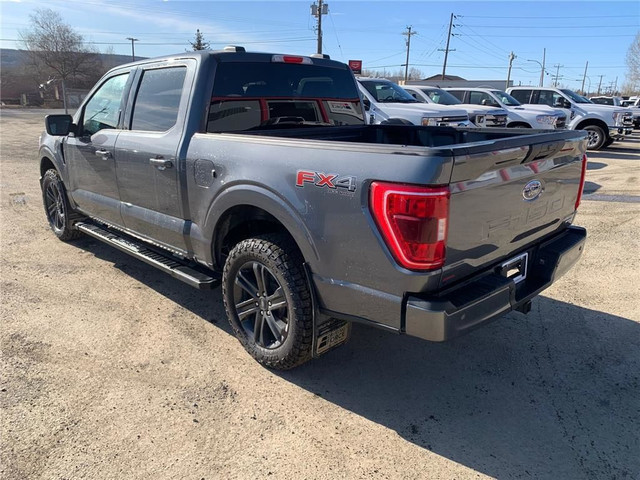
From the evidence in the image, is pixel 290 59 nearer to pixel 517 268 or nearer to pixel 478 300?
pixel 517 268

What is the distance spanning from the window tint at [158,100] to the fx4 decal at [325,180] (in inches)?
58.2

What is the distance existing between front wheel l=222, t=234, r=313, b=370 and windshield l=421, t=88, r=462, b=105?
1169 cm

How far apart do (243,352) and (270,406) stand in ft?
2.24

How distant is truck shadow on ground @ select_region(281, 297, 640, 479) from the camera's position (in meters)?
2.47

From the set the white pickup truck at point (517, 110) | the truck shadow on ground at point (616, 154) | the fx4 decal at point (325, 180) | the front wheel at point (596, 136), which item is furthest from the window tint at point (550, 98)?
the fx4 decal at point (325, 180)

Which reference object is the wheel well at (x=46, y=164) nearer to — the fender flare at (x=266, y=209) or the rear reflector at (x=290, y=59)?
the rear reflector at (x=290, y=59)

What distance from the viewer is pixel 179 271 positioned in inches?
144

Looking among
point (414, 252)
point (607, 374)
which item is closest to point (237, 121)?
point (414, 252)

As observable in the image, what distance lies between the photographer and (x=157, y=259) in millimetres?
3945

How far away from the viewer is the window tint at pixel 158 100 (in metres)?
→ 3.62

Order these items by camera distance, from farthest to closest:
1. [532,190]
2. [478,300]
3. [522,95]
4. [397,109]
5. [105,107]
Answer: [522,95], [397,109], [105,107], [532,190], [478,300]

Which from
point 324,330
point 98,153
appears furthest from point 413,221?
point 98,153

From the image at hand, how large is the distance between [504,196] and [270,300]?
1537mm

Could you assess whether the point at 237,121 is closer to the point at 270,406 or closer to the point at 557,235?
the point at 270,406
